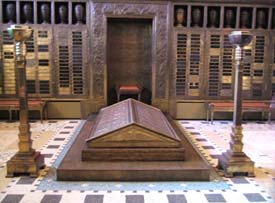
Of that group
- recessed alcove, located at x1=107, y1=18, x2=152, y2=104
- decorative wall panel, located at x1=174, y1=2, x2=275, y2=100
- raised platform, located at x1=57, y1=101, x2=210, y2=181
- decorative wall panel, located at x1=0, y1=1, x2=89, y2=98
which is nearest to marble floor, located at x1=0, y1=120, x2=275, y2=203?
raised platform, located at x1=57, y1=101, x2=210, y2=181

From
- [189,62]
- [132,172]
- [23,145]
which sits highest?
[189,62]

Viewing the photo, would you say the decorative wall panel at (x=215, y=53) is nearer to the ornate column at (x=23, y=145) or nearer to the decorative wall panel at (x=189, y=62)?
the decorative wall panel at (x=189, y=62)

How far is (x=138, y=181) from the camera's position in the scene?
388cm

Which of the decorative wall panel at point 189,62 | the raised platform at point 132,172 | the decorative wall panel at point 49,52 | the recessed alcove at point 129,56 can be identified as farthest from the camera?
the recessed alcove at point 129,56

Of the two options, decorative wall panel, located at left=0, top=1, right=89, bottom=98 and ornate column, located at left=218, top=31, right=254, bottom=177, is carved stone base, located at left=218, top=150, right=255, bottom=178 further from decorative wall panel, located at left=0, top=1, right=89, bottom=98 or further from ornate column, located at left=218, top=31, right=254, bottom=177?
decorative wall panel, located at left=0, top=1, right=89, bottom=98

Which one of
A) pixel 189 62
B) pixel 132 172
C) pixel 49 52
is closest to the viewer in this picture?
pixel 132 172

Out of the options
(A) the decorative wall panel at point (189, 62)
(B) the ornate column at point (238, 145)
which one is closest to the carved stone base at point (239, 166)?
(B) the ornate column at point (238, 145)

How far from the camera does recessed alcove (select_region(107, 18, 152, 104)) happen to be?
748 cm

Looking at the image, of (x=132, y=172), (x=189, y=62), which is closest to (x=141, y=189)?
(x=132, y=172)

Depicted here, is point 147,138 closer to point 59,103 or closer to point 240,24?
point 59,103

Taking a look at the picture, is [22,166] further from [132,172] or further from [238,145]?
[238,145]

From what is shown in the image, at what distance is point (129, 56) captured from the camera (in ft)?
24.9

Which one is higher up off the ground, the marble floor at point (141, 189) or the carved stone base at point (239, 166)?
the carved stone base at point (239, 166)

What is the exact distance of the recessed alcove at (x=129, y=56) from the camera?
748 cm
